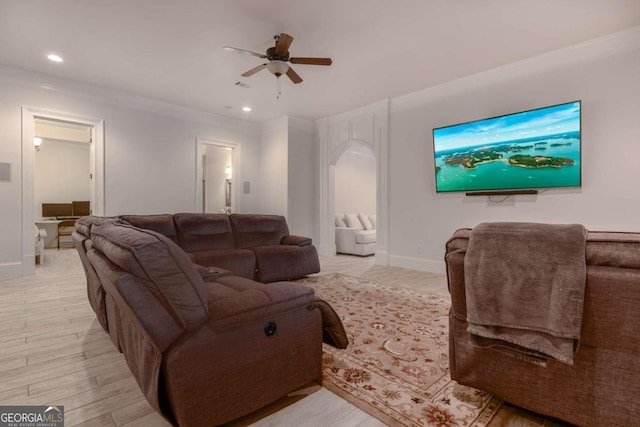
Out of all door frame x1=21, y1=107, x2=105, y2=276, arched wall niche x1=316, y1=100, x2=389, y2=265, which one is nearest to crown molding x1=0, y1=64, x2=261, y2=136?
door frame x1=21, y1=107, x2=105, y2=276

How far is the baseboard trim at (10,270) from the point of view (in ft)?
13.7

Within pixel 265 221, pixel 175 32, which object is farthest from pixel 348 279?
pixel 175 32

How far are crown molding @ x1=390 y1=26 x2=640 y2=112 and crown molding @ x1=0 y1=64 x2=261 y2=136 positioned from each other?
3571 mm

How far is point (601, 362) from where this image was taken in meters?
1.17

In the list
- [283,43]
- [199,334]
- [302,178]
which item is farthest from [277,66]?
[302,178]

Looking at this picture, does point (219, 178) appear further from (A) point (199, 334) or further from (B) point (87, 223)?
(A) point (199, 334)

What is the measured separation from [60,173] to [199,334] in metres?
9.77

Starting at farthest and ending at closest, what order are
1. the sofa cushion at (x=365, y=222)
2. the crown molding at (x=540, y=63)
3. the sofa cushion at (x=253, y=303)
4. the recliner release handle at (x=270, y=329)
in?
the sofa cushion at (x=365, y=222)
the crown molding at (x=540, y=63)
the recliner release handle at (x=270, y=329)
the sofa cushion at (x=253, y=303)

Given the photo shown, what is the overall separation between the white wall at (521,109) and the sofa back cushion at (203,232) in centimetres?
274

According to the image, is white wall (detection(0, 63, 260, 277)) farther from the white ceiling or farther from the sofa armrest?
the sofa armrest

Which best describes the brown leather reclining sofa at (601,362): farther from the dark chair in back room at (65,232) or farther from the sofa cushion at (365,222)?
the dark chair in back room at (65,232)

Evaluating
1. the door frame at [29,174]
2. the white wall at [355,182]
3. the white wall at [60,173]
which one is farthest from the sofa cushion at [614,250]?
the white wall at [60,173]

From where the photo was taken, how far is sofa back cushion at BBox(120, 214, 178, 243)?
368 centimetres

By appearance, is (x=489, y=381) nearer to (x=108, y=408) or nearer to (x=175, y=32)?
(x=108, y=408)
